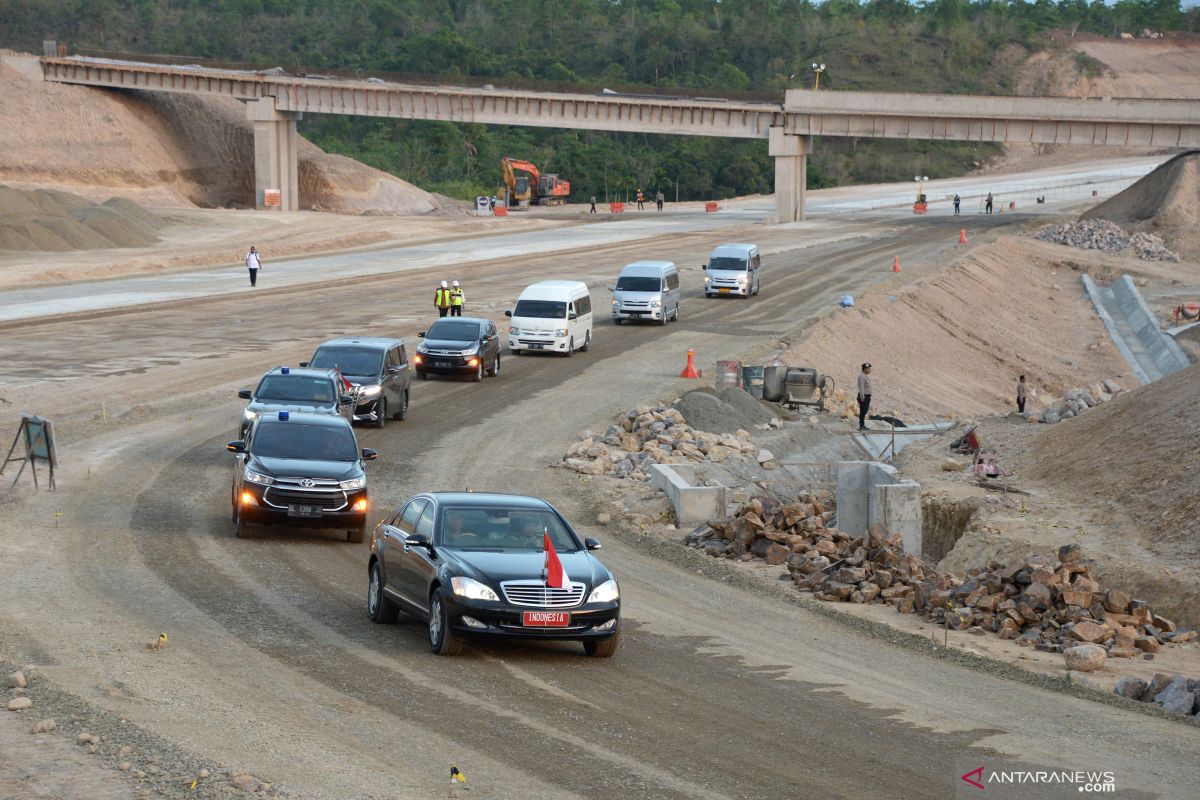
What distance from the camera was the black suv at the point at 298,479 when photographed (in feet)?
69.4

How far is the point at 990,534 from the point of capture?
24734 mm

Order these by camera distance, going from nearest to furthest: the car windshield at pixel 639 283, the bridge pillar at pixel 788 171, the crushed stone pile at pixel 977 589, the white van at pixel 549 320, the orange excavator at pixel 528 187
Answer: the crushed stone pile at pixel 977 589 < the white van at pixel 549 320 < the car windshield at pixel 639 283 < the bridge pillar at pixel 788 171 < the orange excavator at pixel 528 187

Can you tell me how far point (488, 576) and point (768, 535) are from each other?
8.82m

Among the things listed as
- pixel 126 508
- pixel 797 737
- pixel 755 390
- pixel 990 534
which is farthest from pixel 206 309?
pixel 797 737

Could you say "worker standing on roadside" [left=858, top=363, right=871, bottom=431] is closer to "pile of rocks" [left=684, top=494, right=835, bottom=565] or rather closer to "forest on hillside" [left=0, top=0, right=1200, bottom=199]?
"pile of rocks" [left=684, top=494, right=835, bottom=565]

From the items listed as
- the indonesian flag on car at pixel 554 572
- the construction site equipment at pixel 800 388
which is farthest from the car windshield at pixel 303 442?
the construction site equipment at pixel 800 388

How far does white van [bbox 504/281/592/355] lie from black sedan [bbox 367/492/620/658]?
87.0 feet

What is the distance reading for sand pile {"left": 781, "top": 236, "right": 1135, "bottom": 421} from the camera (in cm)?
4788

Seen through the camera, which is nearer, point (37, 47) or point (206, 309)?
point (206, 309)

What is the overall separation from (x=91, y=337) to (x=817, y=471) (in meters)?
25.9

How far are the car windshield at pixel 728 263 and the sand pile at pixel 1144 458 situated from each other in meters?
28.5

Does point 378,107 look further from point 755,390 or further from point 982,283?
point 755,390

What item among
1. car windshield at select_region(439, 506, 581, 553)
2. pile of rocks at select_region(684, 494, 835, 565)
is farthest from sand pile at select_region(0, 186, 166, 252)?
car windshield at select_region(439, 506, 581, 553)

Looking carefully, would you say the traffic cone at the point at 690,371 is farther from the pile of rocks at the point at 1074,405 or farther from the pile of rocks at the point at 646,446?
the pile of rocks at the point at 1074,405
